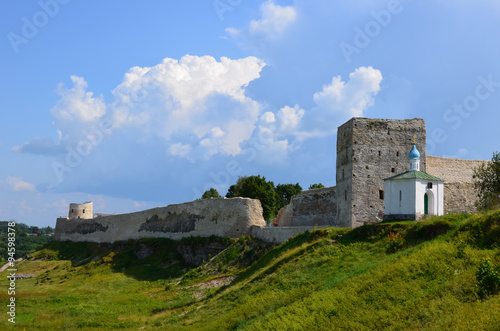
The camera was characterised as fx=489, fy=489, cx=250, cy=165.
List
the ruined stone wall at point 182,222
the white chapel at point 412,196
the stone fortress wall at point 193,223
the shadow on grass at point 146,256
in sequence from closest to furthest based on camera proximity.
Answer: the white chapel at point 412,196, the stone fortress wall at point 193,223, the ruined stone wall at point 182,222, the shadow on grass at point 146,256

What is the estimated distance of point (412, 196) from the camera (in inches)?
896

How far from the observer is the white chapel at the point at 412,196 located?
22.7 m

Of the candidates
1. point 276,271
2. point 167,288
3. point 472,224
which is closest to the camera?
point 472,224

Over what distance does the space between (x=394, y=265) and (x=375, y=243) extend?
4.20 meters

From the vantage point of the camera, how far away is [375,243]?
19703 mm

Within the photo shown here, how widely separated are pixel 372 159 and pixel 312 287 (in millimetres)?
13571

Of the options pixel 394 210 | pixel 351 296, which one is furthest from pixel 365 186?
pixel 351 296

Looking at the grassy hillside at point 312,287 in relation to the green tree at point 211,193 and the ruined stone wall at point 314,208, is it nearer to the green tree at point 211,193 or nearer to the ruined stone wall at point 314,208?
the ruined stone wall at point 314,208

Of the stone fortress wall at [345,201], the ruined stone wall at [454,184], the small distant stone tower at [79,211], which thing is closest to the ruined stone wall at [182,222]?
the stone fortress wall at [345,201]

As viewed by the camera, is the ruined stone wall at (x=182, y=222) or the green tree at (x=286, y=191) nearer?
the ruined stone wall at (x=182, y=222)

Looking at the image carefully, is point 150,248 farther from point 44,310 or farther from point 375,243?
point 375,243

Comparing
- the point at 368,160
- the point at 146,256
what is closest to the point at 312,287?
the point at 368,160

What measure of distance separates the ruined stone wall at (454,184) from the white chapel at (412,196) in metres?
10.3

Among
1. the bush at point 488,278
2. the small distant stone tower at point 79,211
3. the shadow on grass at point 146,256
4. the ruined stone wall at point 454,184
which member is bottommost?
the shadow on grass at point 146,256
